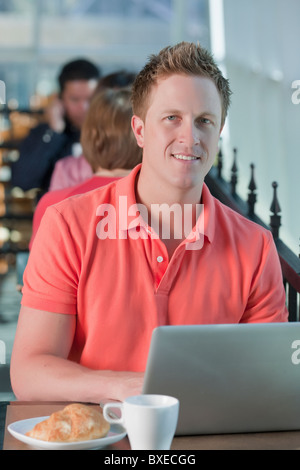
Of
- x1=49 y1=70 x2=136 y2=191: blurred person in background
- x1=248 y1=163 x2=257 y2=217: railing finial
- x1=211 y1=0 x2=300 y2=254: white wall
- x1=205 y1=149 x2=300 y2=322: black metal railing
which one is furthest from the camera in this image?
x1=211 y1=0 x2=300 y2=254: white wall

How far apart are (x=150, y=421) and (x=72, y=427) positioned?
0.14 meters

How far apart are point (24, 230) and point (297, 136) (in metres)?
3.38

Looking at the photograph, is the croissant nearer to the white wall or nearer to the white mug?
the white mug

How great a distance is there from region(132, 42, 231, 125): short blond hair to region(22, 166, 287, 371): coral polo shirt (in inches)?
8.2

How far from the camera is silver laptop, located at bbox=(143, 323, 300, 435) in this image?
110 cm

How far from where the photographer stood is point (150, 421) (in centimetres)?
102

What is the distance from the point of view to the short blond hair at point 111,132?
7.89ft

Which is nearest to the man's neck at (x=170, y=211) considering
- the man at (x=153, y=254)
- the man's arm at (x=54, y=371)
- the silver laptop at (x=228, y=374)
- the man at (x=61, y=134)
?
the man at (x=153, y=254)

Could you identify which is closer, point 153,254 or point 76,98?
point 153,254

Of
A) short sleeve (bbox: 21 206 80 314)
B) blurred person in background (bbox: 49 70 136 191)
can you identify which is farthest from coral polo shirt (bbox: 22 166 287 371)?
blurred person in background (bbox: 49 70 136 191)

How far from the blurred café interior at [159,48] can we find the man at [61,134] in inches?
5.2

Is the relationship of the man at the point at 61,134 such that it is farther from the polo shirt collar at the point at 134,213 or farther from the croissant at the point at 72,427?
the croissant at the point at 72,427

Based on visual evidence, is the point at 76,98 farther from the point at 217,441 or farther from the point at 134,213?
the point at 217,441

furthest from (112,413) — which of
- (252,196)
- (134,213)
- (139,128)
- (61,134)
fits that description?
(61,134)
